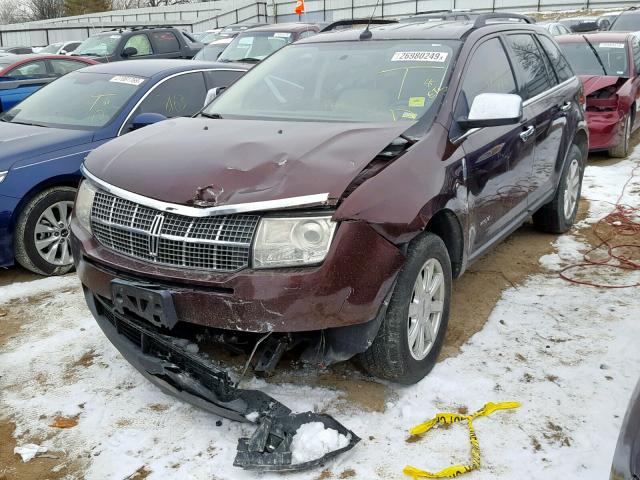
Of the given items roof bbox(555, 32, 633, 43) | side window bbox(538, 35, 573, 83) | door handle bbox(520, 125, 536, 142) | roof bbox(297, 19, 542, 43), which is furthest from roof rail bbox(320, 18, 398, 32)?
roof bbox(555, 32, 633, 43)

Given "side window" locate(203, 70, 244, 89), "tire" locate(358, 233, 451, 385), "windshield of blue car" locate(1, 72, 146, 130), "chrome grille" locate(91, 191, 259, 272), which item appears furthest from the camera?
"side window" locate(203, 70, 244, 89)

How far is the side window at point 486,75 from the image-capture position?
3889 millimetres

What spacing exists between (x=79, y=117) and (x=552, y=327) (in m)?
4.23

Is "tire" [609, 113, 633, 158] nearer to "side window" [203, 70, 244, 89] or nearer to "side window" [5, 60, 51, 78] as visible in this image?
"side window" [203, 70, 244, 89]

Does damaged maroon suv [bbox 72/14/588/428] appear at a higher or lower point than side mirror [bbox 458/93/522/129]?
lower

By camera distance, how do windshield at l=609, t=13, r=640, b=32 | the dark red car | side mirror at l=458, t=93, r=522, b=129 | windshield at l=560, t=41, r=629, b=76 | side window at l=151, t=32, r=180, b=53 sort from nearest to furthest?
side mirror at l=458, t=93, r=522, b=129 < the dark red car < windshield at l=560, t=41, r=629, b=76 < side window at l=151, t=32, r=180, b=53 < windshield at l=609, t=13, r=640, b=32

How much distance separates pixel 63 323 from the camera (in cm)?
434

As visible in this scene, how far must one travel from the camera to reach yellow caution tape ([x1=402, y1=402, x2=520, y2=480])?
277 cm

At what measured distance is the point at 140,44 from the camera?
14.8m

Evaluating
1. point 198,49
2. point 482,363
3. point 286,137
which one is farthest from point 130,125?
point 198,49

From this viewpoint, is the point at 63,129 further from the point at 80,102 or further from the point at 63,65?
the point at 63,65

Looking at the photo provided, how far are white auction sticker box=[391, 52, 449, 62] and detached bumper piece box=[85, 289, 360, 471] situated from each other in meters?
2.19

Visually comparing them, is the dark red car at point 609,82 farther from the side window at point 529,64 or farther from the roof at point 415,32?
the roof at point 415,32

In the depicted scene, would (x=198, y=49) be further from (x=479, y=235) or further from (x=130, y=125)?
(x=479, y=235)
